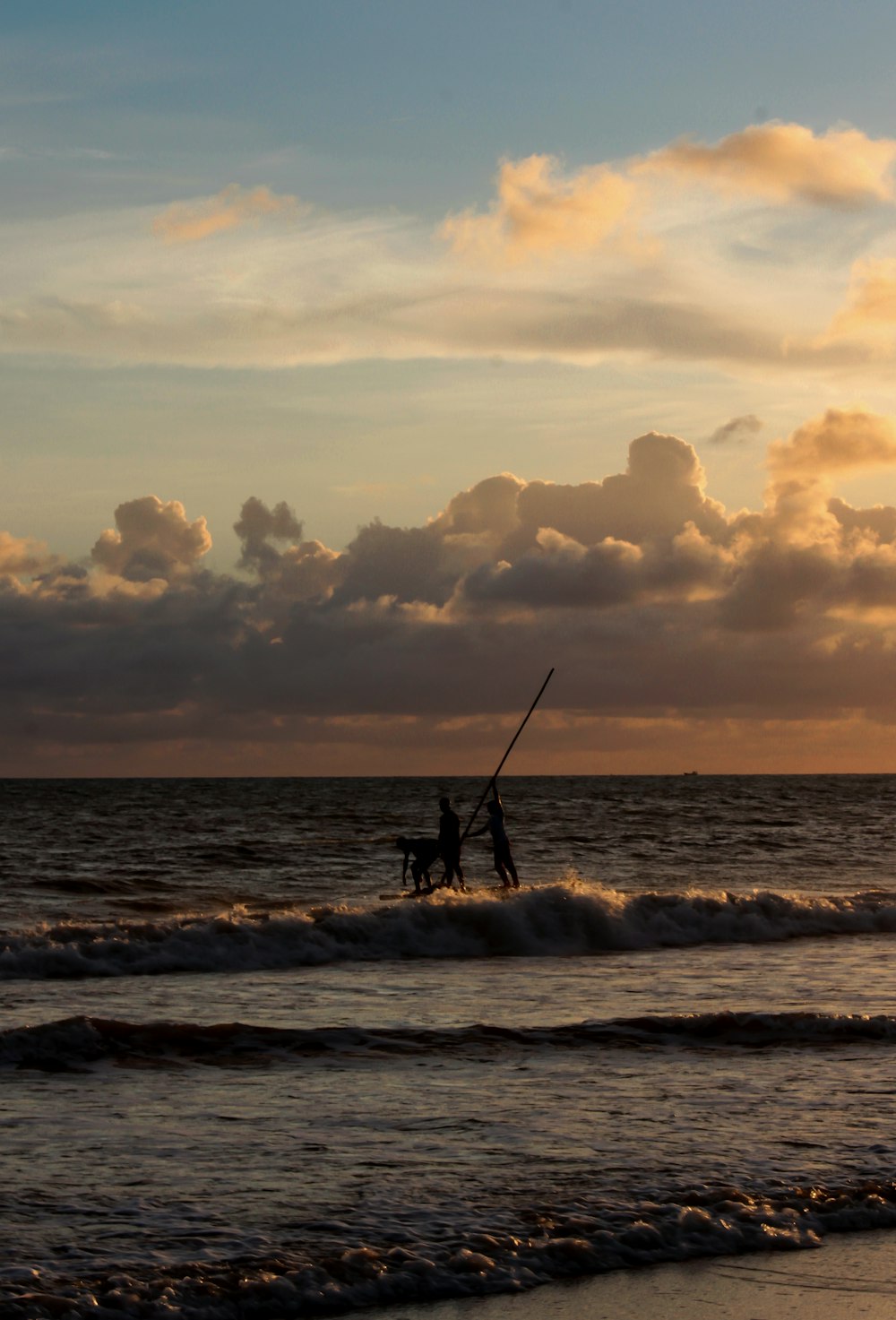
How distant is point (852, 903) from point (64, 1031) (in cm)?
1671

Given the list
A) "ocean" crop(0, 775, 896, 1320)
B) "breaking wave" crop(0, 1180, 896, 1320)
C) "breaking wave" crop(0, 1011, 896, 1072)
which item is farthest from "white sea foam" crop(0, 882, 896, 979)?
"breaking wave" crop(0, 1180, 896, 1320)

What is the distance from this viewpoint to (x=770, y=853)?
41.7 meters

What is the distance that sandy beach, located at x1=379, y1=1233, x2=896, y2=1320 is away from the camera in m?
5.95

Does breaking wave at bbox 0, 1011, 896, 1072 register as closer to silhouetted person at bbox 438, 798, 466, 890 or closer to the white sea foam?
the white sea foam

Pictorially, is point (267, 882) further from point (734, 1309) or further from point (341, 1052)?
point (734, 1309)

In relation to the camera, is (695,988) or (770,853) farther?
(770,853)

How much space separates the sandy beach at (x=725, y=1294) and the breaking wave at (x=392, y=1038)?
448cm

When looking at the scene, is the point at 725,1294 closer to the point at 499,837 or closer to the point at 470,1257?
the point at 470,1257

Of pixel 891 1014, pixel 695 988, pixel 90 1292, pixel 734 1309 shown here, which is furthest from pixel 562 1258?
pixel 695 988

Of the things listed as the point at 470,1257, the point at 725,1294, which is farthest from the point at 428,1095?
the point at 725,1294

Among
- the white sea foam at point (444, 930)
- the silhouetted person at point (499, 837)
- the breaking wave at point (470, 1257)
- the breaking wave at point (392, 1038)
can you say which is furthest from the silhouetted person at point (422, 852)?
the breaking wave at point (470, 1257)

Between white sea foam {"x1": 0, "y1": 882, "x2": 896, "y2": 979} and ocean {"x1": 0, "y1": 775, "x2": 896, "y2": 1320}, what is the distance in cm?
5

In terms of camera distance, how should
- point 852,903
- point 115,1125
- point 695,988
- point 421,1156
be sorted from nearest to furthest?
Answer: point 421,1156 → point 115,1125 → point 695,988 → point 852,903

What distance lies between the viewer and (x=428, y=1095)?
9453mm
